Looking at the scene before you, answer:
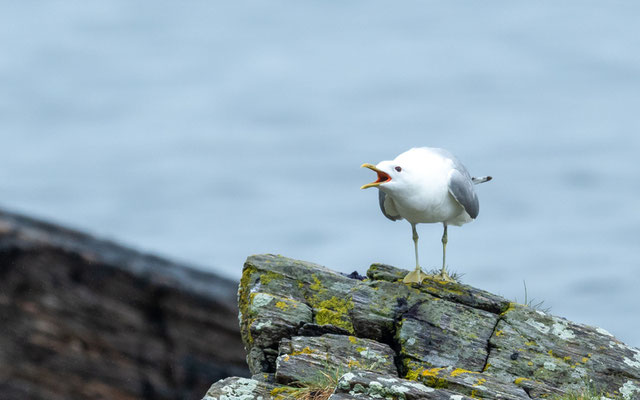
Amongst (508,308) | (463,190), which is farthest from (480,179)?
(508,308)

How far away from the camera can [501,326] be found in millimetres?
8891

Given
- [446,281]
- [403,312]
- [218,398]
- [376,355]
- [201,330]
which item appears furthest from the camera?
[201,330]

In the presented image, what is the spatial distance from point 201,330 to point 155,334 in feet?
2.78

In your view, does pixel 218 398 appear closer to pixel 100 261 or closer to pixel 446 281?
pixel 446 281

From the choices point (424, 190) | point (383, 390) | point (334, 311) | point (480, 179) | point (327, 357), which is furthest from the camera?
point (480, 179)

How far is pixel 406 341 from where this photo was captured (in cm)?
846

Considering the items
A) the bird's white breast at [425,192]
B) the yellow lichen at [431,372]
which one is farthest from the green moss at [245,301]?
the yellow lichen at [431,372]

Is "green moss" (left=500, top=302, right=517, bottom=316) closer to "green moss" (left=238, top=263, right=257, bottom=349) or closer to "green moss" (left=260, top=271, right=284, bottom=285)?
"green moss" (left=260, top=271, right=284, bottom=285)

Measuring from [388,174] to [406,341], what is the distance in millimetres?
1645

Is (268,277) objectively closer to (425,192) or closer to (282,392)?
(282,392)

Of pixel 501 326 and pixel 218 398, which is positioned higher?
pixel 501 326

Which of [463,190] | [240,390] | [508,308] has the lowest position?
[240,390]

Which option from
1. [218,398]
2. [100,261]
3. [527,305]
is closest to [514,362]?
[527,305]

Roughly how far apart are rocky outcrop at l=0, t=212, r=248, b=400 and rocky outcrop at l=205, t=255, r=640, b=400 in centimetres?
533
